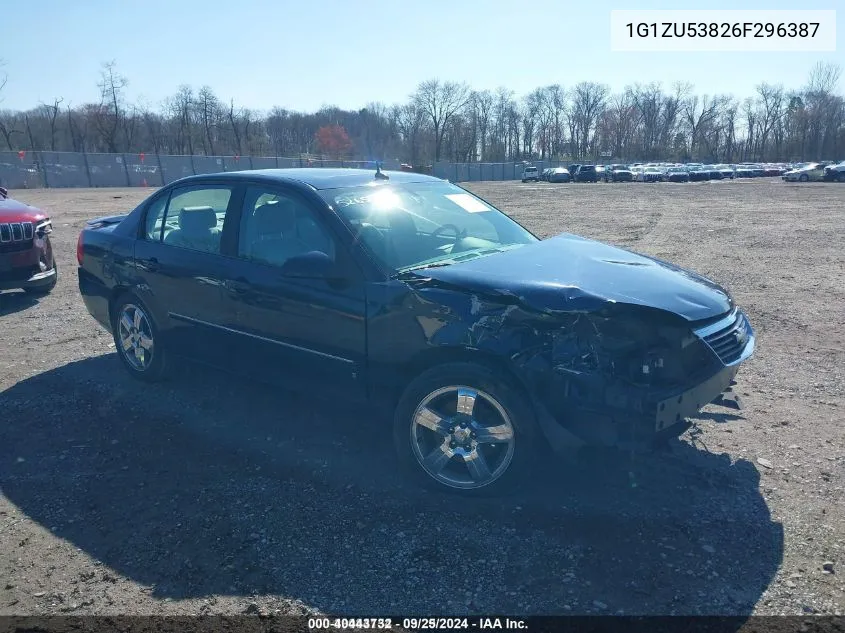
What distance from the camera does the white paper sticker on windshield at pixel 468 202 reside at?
16.7 ft

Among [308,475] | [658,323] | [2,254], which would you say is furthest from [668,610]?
[2,254]

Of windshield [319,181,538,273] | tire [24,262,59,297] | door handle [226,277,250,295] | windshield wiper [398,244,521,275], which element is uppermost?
windshield [319,181,538,273]

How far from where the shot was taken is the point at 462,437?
12.1ft

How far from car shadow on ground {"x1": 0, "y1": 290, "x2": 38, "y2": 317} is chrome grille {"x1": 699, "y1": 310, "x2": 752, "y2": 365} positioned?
807 centimetres

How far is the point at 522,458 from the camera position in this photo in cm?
352

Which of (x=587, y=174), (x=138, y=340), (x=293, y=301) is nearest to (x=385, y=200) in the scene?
(x=293, y=301)

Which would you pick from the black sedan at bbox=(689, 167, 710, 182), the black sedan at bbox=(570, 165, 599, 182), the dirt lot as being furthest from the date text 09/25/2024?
the black sedan at bbox=(689, 167, 710, 182)

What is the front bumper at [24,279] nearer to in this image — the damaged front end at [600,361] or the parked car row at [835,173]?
the damaged front end at [600,361]

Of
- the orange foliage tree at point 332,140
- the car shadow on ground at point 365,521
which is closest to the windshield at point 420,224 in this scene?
the car shadow on ground at point 365,521

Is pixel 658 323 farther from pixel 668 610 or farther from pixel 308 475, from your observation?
pixel 308 475

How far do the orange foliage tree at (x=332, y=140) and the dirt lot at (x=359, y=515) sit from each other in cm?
8601

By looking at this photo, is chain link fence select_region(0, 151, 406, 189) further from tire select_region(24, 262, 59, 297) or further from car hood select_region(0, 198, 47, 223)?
car hood select_region(0, 198, 47, 223)

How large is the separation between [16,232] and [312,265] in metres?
6.05

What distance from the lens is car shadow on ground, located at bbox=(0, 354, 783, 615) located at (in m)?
3.01
